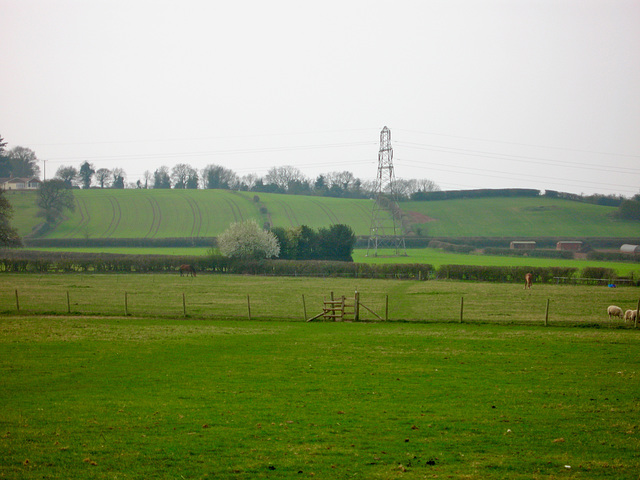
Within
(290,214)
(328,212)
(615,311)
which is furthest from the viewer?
(328,212)

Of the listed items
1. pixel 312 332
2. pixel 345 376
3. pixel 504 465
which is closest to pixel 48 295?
pixel 312 332

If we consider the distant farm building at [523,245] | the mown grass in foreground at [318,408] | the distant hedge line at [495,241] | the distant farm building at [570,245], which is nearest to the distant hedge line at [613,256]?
the distant farm building at [570,245]

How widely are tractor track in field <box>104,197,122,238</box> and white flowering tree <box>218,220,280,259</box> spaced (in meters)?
38.1

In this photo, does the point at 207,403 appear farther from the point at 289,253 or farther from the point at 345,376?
the point at 289,253

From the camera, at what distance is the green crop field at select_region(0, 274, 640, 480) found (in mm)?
10195

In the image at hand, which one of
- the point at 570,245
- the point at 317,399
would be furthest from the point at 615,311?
the point at 570,245

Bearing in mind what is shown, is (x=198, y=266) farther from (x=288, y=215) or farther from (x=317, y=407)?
(x=317, y=407)

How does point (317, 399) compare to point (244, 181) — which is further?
point (244, 181)

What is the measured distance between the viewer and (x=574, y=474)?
377 inches

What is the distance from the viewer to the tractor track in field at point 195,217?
4641 inches

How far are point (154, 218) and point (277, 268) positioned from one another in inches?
2274

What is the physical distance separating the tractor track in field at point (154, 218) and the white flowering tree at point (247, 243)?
34184mm

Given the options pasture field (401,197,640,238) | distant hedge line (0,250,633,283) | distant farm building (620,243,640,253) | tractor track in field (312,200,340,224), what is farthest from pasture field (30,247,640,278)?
tractor track in field (312,200,340,224)

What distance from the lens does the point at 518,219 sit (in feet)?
428
